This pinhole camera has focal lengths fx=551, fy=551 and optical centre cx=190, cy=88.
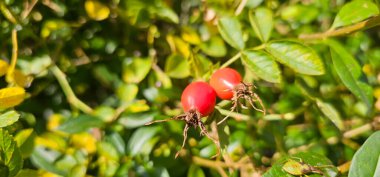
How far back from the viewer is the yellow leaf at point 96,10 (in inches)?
60.2

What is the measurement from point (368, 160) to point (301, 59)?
30 centimetres

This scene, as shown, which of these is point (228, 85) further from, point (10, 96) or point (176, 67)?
point (10, 96)

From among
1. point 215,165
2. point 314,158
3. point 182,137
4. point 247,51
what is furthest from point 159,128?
point 314,158

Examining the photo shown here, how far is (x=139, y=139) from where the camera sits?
1.40 metres

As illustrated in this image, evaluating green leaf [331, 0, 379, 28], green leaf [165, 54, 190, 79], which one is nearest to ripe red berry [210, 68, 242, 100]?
green leaf [165, 54, 190, 79]

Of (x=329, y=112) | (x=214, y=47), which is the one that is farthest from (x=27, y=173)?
(x=329, y=112)

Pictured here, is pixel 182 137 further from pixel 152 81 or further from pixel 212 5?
pixel 212 5

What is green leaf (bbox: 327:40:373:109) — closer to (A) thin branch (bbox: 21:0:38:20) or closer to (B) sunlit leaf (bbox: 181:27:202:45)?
(B) sunlit leaf (bbox: 181:27:202:45)

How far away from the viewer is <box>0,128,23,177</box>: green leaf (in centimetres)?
104

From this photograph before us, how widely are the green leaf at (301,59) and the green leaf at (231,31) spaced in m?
0.11

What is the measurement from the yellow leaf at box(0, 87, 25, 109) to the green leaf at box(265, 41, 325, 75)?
0.59 m

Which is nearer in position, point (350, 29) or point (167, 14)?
point (350, 29)

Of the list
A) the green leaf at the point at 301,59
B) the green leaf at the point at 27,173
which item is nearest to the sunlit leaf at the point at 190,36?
the green leaf at the point at 301,59

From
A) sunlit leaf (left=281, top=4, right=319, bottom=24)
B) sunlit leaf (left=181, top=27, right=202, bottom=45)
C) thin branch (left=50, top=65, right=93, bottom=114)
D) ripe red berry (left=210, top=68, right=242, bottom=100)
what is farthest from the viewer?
sunlit leaf (left=281, top=4, right=319, bottom=24)
